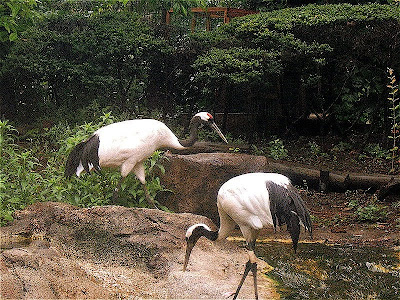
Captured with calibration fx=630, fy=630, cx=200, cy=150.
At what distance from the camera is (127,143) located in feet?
21.0

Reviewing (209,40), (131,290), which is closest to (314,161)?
(209,40)

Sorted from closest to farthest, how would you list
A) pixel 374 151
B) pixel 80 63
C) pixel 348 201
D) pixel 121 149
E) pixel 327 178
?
pixel 121 149
pixel 348 201
pixel 327 178
pixel 374 151
pixel 80 63

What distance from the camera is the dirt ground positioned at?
7051 millimetres

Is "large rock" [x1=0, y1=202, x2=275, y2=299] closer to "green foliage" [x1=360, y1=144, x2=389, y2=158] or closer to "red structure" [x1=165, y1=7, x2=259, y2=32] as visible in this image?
"green foliage" [x1=360, y1=144, x2=389, y2=158]

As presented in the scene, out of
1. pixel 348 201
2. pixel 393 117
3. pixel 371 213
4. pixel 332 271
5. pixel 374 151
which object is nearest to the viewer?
pixel 332 271

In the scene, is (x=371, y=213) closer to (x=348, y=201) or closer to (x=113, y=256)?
(x=348, y=201)

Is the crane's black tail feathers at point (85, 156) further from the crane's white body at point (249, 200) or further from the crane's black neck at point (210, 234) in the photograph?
the crane's white body at point (249, 200)

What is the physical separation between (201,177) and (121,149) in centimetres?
95

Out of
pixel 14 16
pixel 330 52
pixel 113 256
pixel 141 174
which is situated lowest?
pixel 113 256

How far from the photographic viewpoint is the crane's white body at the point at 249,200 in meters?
4.70

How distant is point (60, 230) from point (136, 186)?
157cm

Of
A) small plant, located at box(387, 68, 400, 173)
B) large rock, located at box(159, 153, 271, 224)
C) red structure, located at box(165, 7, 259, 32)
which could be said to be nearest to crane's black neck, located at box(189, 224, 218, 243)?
large rock, located at box(159, 153, 271, 224)

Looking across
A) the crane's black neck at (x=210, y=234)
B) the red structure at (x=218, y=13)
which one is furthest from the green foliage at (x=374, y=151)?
the crane's black neck at (x=210, y=234)

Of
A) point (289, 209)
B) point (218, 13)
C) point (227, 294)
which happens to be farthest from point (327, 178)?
point (218, 13)
